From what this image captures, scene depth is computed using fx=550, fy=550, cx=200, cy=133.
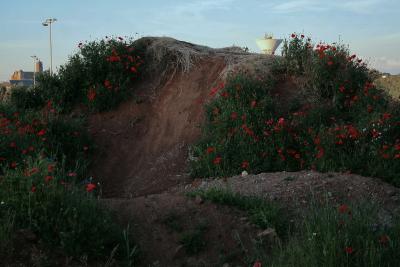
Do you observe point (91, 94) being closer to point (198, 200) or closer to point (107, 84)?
point (107, 84)

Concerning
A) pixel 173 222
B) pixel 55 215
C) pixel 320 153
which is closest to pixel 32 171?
pixel 55 215

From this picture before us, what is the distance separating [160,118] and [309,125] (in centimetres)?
307

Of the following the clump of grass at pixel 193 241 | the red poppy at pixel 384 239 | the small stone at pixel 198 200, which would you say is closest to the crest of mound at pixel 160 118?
the small stone at pixel 198 200

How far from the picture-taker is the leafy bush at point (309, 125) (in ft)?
24.8

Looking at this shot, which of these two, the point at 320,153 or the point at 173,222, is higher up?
the point at 320,153

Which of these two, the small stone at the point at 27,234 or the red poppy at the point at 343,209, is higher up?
the red poppy at the point at 343,209

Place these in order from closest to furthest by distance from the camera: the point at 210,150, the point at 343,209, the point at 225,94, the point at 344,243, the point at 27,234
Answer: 1. the point at 344,243
2. the point at 343,209
3. the point at 27,234
4. the point at 210,150
5. the point at 225,94

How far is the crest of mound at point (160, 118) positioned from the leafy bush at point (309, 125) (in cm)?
55

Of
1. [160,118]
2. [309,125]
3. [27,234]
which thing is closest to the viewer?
[27,234]

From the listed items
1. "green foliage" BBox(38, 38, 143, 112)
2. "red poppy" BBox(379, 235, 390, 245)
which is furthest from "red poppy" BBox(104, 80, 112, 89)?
"red poppy" BBox(379, 235, 390, 245)

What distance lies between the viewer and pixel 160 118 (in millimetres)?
10445

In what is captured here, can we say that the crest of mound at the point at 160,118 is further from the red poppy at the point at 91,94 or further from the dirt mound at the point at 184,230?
the dirt mound at the point at 184,230

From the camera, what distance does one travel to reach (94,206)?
15.5 feet

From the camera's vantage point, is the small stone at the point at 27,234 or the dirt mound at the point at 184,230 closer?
the small stone at the point at 27,234
